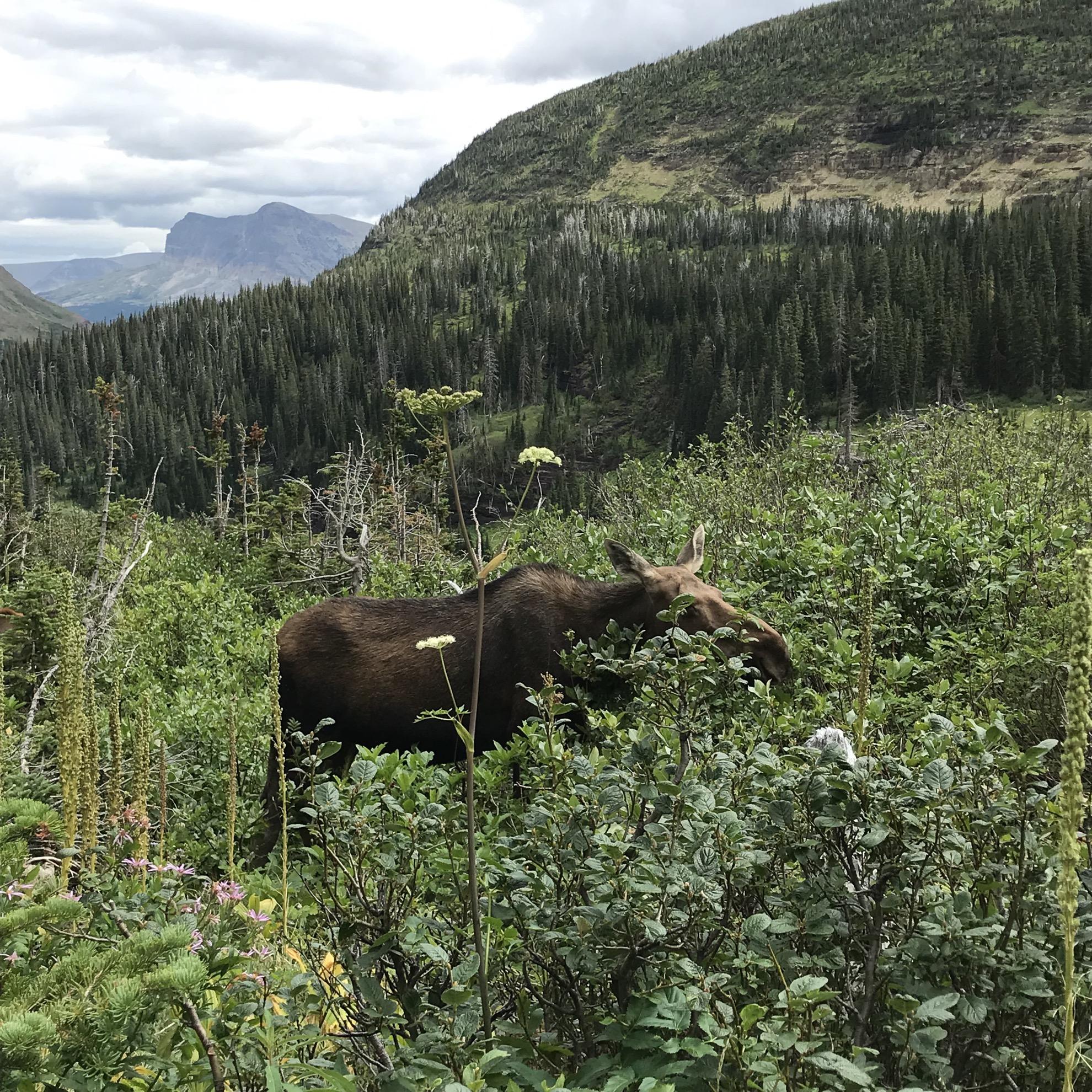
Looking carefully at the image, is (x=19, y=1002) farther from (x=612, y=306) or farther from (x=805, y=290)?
(x=612, y=306)

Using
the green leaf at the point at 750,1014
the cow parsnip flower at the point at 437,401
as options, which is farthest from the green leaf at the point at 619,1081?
the cow parsnip flower at the point at 437,401

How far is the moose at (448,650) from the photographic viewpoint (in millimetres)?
7688

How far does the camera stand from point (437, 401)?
9.47ft

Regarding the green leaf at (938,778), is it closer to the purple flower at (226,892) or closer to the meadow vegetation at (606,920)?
the meadow vegetation at (606,920)

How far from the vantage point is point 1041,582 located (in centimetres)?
801

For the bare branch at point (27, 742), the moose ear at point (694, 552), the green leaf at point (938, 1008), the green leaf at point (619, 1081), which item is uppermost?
the moose ear at point (694, 552)

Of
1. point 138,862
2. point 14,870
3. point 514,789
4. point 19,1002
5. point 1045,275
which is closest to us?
point 19,1002

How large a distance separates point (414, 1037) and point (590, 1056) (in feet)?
2.07

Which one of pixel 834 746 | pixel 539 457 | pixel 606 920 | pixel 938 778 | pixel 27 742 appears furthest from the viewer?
pixel 27 742

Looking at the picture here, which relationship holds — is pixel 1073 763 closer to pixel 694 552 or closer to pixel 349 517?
pixel 694 552

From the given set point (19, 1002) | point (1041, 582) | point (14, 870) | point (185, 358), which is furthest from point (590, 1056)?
point (185, 358)

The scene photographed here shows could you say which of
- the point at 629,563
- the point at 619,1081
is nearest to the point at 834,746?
the point at 619,1081

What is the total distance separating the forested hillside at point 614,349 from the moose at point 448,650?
10174 centimetres

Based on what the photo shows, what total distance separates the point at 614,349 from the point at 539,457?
167 meters
